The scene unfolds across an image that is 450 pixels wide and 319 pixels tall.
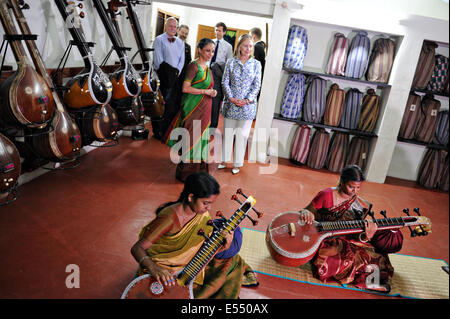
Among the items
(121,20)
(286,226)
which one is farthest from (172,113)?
(286,226)

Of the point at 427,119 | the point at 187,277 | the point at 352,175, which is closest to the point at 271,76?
the point at 427,119

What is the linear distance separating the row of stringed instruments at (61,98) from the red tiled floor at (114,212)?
29cm

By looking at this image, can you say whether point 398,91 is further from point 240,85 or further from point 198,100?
point 198,100

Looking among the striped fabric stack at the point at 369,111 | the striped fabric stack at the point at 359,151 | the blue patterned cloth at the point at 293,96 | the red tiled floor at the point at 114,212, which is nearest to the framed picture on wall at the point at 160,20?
the red tiled floor at the point at 114,212

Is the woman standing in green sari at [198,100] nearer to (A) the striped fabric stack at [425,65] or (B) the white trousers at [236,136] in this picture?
(B) the white trousers at [236,136]

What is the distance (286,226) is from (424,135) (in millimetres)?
3301

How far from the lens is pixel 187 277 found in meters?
1.53

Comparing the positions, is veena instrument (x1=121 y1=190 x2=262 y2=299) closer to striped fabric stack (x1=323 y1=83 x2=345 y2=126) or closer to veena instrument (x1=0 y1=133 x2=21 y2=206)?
veena instrument (x1=0 y1=133 x2=21 y2=206)

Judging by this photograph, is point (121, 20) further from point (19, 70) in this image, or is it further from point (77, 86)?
point (19, 70)

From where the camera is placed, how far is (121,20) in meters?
4.24

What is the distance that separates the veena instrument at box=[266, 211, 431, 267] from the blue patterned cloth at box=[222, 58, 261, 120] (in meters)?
1.90

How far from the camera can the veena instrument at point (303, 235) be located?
83.3 inches

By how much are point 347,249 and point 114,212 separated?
1.84 meters
